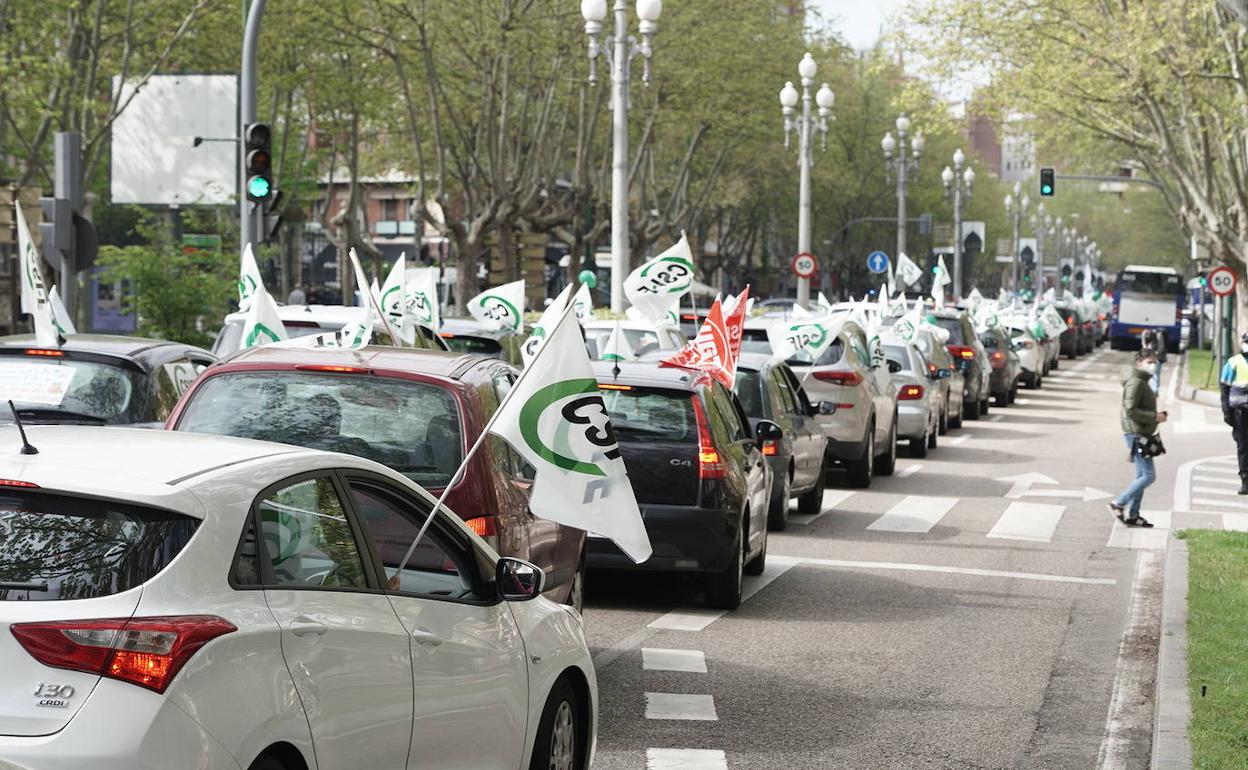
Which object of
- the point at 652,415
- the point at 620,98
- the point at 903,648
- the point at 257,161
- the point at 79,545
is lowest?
the point at 903,648

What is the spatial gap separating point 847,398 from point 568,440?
14.4 metres

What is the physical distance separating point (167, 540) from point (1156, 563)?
1234 centimetres

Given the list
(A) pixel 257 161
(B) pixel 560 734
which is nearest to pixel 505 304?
(A) pixel 257 161

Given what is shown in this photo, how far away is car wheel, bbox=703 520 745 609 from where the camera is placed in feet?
39.8

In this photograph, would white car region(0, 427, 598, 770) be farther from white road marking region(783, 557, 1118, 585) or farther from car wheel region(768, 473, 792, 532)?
car wheel region(768, 473, 792, 532)

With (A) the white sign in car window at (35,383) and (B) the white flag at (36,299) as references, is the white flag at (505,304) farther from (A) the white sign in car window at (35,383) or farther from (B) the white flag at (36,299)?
(A) the white sign in car window at (35,383)

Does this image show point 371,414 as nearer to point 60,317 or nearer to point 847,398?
point 60,317

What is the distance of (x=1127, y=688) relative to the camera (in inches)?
395

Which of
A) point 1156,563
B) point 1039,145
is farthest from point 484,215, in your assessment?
point 1156,563

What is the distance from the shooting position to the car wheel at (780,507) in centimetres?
1670

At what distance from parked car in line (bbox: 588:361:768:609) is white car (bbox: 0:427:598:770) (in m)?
6.13

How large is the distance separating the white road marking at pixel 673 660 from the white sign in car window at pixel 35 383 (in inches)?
154

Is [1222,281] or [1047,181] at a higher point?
[1047,181]

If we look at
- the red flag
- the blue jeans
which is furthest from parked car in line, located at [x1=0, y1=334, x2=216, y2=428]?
the blue jeans
